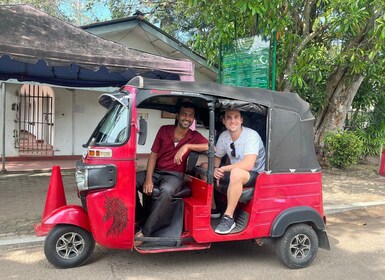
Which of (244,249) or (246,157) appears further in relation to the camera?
(244,249)

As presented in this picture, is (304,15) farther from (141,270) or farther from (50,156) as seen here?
(50,156)

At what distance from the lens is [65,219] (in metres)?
3.81

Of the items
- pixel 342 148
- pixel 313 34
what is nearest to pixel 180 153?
pixel 313 34

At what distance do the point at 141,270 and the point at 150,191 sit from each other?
0.86 meters

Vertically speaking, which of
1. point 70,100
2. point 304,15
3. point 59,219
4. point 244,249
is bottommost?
point 244,249

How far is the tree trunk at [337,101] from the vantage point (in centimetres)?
1041

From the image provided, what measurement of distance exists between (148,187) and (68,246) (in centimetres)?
104

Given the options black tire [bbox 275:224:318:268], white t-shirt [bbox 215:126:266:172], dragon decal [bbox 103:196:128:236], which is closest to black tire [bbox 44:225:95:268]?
dragon decal [bbox 103:196:128:236]

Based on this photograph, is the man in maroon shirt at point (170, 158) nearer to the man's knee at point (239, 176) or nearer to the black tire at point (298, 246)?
the man's knee at point (239, 176)

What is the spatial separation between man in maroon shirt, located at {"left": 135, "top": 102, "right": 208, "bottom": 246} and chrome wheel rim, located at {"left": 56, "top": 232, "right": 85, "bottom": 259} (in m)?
0.66

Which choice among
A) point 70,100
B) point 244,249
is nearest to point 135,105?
point 244,249

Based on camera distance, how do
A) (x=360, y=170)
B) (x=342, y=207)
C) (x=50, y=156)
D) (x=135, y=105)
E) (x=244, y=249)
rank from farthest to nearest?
1. (x=50, y=156)
2. (x=360, y=170)
3. (x=342, y=207)
4. (x=244, y=249)
5. (x=135, y=105)

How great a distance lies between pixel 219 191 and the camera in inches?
175

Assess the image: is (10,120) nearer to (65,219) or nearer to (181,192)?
(65,219)
